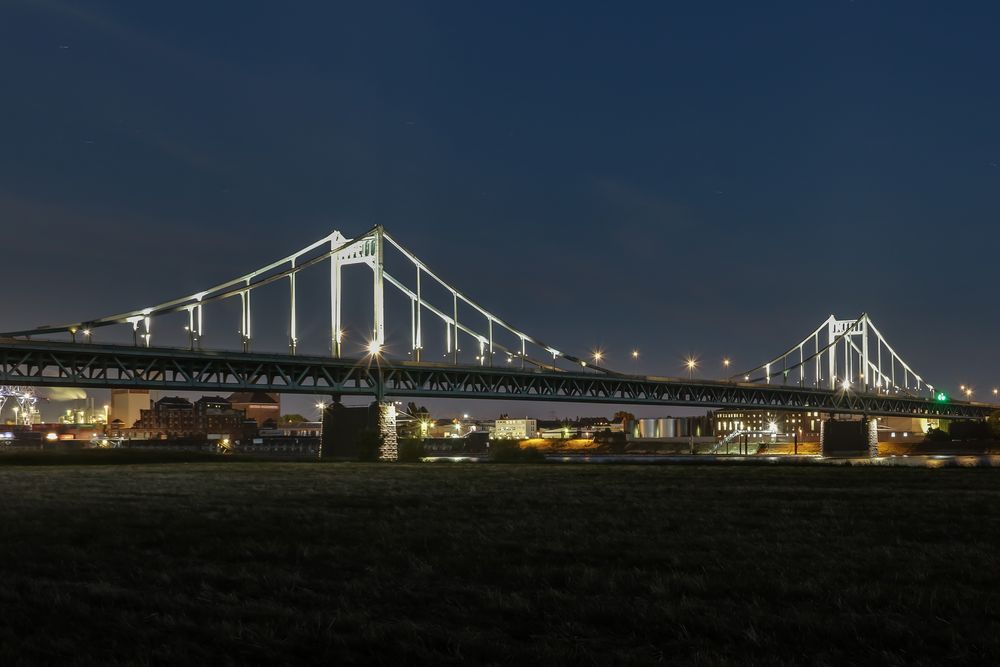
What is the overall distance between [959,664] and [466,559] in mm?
6992

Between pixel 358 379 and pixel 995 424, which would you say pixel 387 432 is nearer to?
pixel 358 379

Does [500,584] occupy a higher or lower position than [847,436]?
higher

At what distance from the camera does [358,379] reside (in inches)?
4065

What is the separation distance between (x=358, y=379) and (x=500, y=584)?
3647 inches

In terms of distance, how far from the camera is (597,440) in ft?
641

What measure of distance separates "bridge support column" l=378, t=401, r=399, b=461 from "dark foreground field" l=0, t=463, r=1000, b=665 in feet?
208

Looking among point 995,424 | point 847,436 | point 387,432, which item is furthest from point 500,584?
point 995,424

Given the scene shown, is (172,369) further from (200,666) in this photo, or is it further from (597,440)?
(597,440)

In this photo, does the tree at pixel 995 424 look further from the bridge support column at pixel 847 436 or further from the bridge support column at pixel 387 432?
the bridge support column at pixel 387 432

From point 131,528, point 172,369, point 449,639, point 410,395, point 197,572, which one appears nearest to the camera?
point 449,639

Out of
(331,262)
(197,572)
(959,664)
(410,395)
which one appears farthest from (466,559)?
(331,262)

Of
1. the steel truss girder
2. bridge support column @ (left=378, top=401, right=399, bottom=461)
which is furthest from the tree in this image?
bridge support column @ (left=378, top=401, right=399, bottom=461)

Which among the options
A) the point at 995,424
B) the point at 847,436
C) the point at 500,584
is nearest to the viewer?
the point at 500,584

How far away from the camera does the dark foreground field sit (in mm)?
8484
